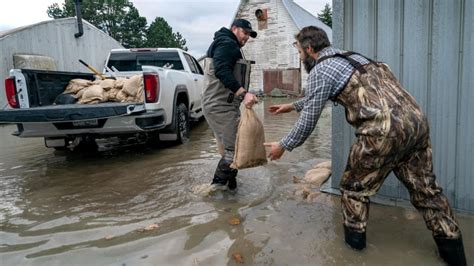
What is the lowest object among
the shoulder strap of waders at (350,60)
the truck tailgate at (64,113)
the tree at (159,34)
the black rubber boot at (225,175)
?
the black rubber boot at (225,175)

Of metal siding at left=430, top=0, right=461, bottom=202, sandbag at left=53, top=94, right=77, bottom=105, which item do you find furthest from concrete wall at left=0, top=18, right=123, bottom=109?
metal siding at left=430, top=0, right=461, bottom=202

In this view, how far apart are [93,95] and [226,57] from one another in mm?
2951

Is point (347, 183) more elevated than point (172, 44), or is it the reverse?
point (172, 44)

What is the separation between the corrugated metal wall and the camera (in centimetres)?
317

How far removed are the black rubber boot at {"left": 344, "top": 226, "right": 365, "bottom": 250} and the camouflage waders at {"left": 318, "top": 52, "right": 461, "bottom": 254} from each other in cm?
4

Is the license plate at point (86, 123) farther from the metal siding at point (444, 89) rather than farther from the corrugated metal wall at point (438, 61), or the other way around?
the metal siding at point (444, 89)

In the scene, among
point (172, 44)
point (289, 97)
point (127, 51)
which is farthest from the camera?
point (172, 44)

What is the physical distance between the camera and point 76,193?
14.3 ft

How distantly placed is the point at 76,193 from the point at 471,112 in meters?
4.09

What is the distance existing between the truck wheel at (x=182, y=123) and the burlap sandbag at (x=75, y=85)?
1.55m

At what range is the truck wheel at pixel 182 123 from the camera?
6662mm

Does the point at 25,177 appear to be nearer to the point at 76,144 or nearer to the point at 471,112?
the point at 76,144

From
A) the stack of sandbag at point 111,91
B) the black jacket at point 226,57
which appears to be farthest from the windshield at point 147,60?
the black jacket at point 226,57

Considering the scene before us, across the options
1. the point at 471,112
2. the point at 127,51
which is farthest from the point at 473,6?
the point at 127,51
